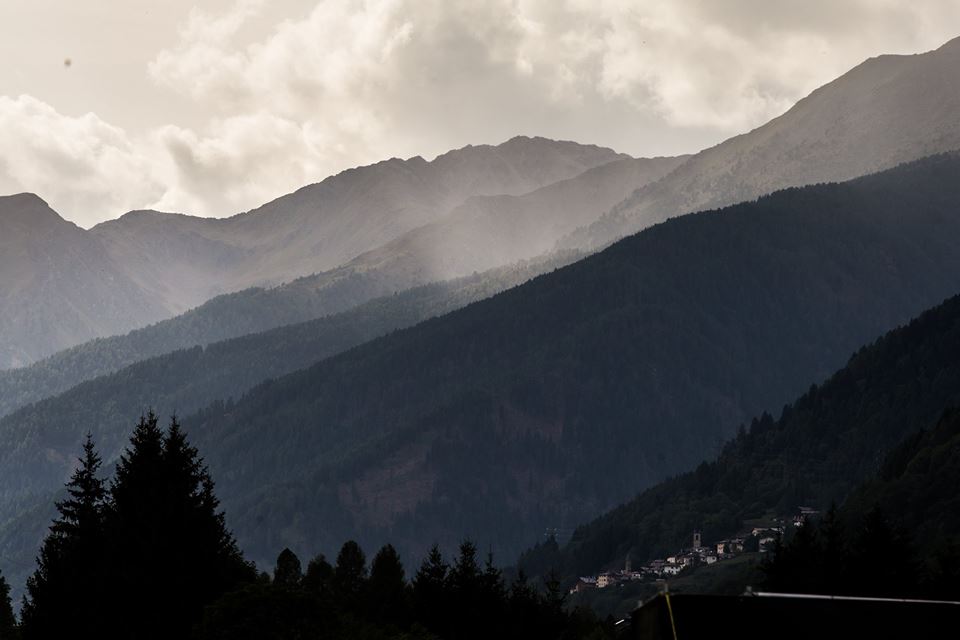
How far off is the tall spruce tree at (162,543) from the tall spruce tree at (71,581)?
3.08ft

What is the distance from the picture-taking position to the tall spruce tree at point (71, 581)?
7481 cm

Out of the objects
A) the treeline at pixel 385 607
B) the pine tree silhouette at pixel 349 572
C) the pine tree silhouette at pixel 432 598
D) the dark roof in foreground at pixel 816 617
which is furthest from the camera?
the pine tree silhouette at pixel 349 572

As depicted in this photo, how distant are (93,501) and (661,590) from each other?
2336 inches

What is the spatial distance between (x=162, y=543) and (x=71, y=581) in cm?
425

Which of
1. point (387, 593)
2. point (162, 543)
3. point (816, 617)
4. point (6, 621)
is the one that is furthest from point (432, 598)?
point (816, 617)

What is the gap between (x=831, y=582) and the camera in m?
123

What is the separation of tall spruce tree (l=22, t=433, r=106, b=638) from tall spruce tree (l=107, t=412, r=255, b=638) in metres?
0.94

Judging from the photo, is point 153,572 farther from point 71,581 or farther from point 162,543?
point 71,581

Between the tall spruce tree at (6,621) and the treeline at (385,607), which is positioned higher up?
the tall spruce tree at (6,621)

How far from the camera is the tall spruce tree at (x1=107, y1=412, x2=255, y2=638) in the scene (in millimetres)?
75250

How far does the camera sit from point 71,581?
251ft

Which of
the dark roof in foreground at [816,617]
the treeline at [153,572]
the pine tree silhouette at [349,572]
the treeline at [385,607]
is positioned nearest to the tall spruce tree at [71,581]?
the treeline at [153,572]

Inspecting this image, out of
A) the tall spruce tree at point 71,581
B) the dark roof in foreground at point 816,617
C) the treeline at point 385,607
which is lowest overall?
the dark roof in foreground at point 816,617

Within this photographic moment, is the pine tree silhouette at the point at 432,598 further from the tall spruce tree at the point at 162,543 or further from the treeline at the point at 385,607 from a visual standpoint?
the tall spruce tree at the point at 162,543
